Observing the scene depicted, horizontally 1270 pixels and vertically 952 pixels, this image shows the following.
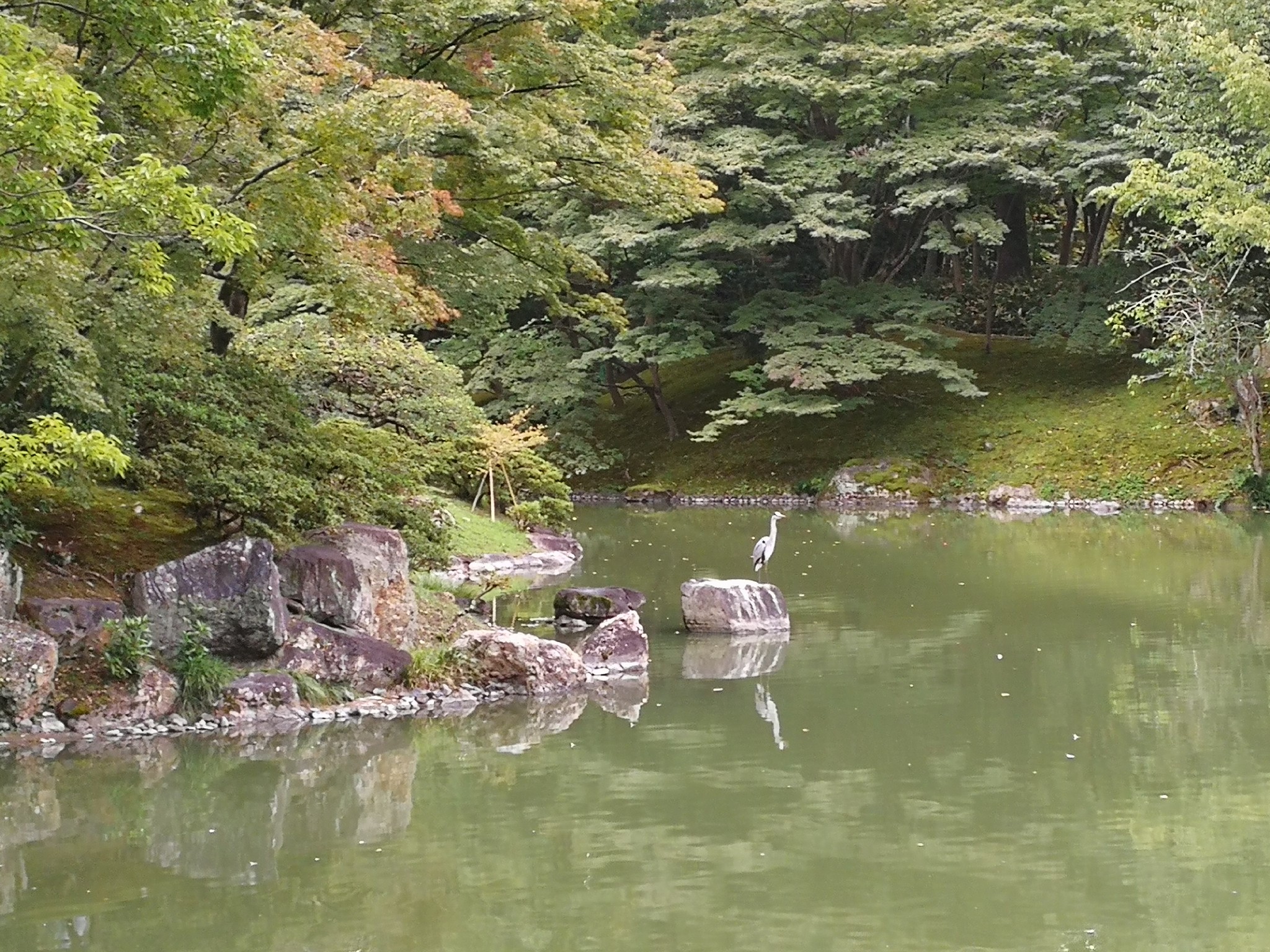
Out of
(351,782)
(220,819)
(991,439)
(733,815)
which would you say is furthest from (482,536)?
(991,439)

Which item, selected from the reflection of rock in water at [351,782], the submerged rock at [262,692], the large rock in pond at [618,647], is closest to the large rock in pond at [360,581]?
the submerged rock at [262,692]

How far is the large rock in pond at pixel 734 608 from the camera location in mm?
13359

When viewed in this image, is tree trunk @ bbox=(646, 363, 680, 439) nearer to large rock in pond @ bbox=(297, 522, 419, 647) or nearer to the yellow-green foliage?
large rock in pond @ bbox=(297, 522, 419, 647)

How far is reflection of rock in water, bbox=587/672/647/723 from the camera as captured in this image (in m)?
10.3

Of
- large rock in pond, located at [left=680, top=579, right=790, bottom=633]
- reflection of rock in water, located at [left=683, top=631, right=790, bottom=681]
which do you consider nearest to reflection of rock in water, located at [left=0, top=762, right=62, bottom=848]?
reflection of rock in water, located at [left=683, top=631, right=790, bottom=681]

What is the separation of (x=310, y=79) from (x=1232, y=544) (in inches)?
566

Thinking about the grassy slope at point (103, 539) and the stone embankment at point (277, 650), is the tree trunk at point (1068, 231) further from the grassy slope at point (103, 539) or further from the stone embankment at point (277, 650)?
the grassy slope at point (103, 539)

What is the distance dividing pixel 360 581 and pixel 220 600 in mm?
1342

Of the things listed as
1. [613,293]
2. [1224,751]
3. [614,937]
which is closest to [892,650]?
[1224,751]

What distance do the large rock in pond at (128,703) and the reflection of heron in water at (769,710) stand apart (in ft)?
12.6

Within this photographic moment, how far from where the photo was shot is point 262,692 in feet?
32.4

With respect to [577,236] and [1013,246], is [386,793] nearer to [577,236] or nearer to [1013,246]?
[577,236]

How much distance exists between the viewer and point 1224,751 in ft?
29.2

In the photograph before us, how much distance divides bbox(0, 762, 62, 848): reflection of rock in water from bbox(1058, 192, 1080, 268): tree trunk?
27.1 metres
